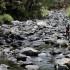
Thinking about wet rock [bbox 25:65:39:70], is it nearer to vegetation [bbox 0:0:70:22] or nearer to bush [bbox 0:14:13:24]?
bush [bbox 0:14:13:24]

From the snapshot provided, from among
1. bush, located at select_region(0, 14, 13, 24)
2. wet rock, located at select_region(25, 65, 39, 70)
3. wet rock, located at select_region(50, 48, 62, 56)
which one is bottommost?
bush, located at select_region(0, 14, 13, 24)

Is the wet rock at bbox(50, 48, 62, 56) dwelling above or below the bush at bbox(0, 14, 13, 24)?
above

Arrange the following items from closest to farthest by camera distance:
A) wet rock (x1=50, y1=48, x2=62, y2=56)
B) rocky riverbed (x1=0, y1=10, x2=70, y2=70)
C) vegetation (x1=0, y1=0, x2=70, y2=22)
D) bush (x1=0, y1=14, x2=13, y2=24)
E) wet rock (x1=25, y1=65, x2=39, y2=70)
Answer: wet rock (x1=25, y1=65, x2=39, y2=70), rocky riverbed (x1=0, y1=10, x2=70, y2=70), wet rock (x1=50, y1=48, x2=62, y2=56), bush (x1=0, y1=14, x2=13, y2=24), vegetation (x1=0, y1=0, x2=70, y2=22)

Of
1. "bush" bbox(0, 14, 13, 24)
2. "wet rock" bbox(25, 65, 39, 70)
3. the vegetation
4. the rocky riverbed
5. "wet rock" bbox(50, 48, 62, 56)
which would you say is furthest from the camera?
the vegetation

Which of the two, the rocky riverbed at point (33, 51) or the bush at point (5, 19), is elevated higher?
the rocky riverbed at point (33, 51)

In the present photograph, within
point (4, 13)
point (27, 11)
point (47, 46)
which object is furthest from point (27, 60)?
point (27, 11)

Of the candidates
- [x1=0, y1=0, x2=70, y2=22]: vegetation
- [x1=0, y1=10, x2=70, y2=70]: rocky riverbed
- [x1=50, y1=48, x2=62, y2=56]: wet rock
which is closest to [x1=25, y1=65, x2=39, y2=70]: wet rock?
[x1=0, y1=10, x2=70, y2=70]: rocky riverbed

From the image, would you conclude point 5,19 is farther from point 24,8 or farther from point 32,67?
point 32,67

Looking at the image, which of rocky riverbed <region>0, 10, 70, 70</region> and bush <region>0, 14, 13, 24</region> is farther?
bush <region>0, 14, 13, 24</region>

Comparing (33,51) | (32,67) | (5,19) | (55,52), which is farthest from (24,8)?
(32,67)

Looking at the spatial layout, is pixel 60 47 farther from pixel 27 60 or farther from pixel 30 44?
pixel 27 60

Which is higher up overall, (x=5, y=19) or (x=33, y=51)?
(x=33, y=51)

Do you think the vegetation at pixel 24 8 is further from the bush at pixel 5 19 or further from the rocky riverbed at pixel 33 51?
the rocky riverbed at pixel 33 51

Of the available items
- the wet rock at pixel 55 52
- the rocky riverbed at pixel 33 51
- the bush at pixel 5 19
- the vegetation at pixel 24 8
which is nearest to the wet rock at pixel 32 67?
the rocky riverbed at pixel 33 51
